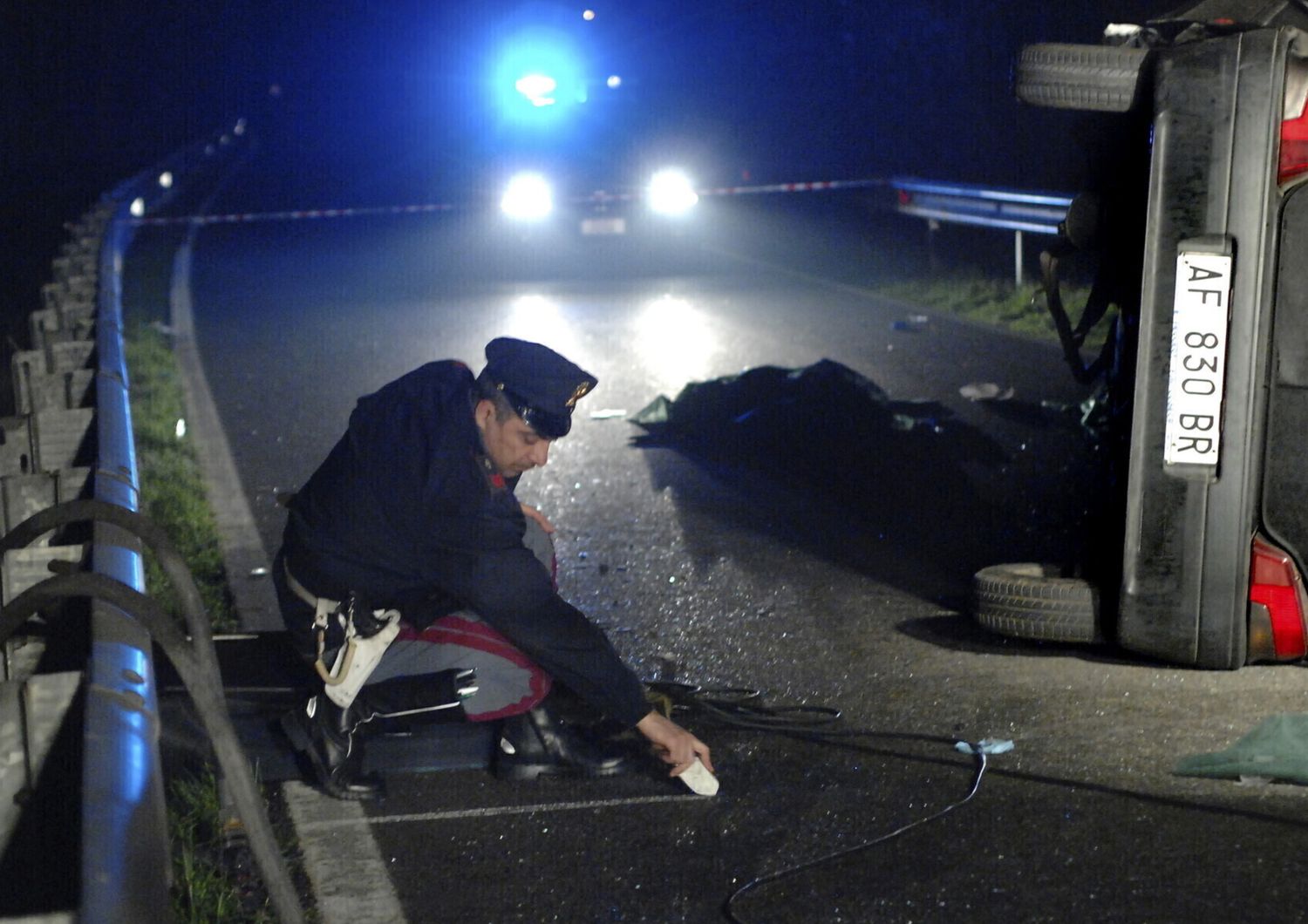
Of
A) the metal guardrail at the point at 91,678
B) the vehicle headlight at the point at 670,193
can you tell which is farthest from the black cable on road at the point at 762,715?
the vehicle headlight at the point at 670,193

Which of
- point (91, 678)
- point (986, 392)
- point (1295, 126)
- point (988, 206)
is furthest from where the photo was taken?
point (988, 206)

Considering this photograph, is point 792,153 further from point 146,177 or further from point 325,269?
point 325,269

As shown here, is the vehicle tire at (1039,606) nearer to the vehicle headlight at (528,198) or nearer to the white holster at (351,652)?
the white holster at (351,652)

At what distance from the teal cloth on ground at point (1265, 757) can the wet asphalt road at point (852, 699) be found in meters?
0.08

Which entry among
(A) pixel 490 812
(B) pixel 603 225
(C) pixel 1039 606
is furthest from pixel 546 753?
(B) pixel 603 225

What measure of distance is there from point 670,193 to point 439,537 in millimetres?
18095

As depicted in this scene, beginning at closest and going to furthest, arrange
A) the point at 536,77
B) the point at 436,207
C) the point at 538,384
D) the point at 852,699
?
the point at 538,384, the point at 852,699, the point at 436,207, the point at 536,77

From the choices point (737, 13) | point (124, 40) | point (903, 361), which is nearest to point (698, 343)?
point (903, 361)

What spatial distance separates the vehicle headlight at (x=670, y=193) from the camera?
2205 cm

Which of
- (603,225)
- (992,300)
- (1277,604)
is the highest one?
(603,225)

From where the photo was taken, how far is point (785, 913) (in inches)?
156

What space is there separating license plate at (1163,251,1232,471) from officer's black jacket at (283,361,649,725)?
6.41 feet

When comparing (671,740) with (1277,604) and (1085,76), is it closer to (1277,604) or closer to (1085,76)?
(1277,604)

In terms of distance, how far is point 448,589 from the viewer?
4.65 meters
